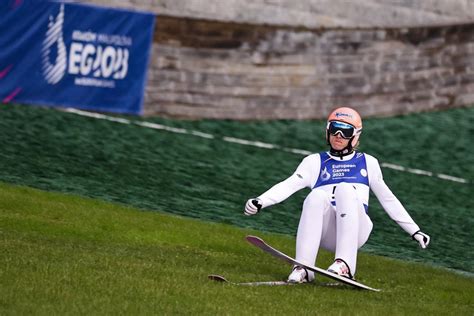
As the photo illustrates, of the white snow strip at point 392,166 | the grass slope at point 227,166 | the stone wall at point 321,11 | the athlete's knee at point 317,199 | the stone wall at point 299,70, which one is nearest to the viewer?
the athlete's knee at point 317,199

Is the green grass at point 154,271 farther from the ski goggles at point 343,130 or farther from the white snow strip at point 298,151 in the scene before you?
the white snow strip at point 298,151

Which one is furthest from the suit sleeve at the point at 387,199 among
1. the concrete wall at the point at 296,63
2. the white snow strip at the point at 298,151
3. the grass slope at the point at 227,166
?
the concrete wall at the point at 296,63

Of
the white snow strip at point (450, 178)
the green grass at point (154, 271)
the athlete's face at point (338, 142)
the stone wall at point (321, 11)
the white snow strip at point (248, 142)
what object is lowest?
the green grass at point (154, 271)

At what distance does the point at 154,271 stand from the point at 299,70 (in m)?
12.3

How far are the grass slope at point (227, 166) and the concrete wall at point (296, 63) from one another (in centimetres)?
37

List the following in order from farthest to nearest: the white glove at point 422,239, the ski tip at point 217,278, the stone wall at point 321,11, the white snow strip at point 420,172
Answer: the stone wall at point 321,11, the white snow strip at point 420,172, the white glove at point 422,239, the ski tip at point 217,278

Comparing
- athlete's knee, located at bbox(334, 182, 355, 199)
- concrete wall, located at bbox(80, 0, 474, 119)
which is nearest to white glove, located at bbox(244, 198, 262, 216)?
athlete's knee, located at bbox(334, 182, 355, 199)

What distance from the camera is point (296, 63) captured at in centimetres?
2291

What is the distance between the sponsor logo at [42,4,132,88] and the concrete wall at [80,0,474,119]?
0.58 m

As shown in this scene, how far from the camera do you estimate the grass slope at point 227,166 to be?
1644cm

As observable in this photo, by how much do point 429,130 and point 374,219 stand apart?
21.5 feet

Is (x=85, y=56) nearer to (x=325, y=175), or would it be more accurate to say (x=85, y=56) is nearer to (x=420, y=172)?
(x=420, y=172)

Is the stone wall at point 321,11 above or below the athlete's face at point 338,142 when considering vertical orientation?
above

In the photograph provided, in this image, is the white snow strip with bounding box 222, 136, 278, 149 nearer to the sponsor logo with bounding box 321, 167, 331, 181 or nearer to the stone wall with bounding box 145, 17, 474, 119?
the stone wall with bounding box 145, 17, 474, 119
